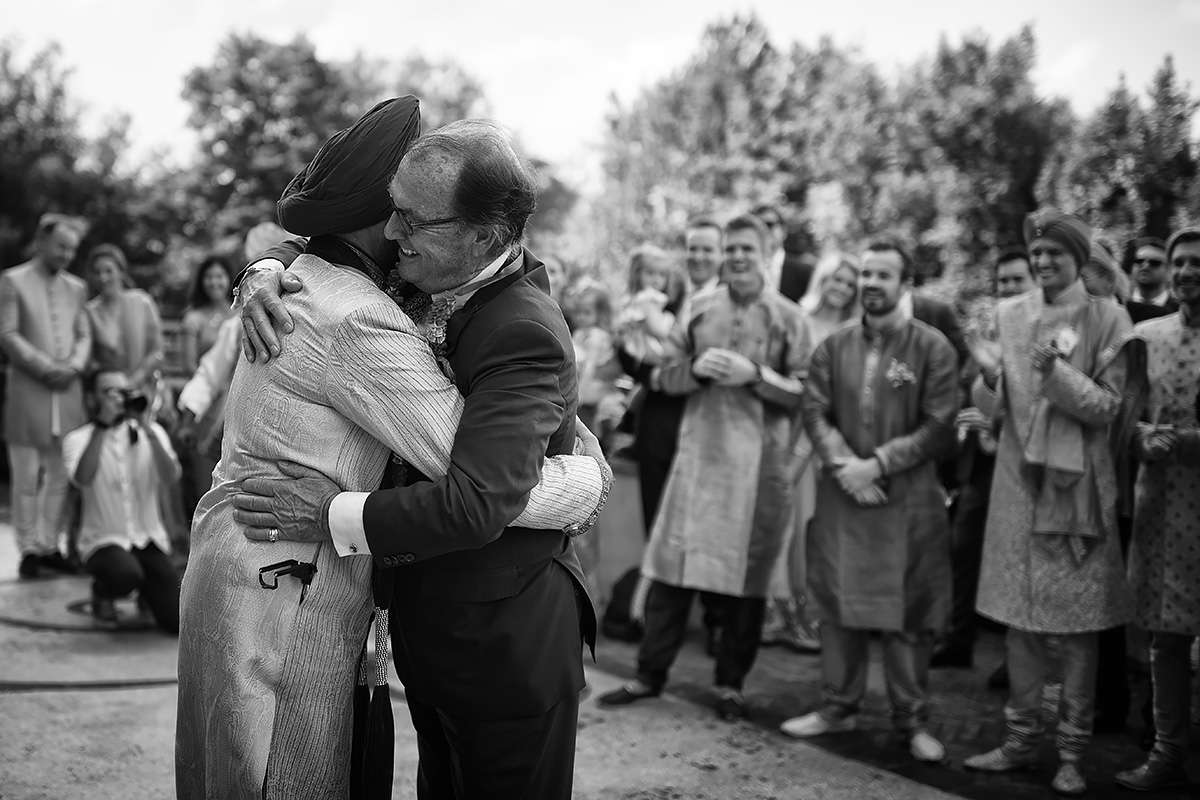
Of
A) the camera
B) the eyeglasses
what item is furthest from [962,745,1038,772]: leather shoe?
the camera

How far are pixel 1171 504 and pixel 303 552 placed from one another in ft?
11.6

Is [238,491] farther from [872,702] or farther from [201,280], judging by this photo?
[201,280]

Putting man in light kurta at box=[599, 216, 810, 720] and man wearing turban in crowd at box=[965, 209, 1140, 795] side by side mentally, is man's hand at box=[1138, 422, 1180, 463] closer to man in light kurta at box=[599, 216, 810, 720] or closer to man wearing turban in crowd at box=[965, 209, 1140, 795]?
man wearing turban in crowd at box=[965, 209, 1140, 795]

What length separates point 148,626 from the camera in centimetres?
570

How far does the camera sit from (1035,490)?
4133 millimetres

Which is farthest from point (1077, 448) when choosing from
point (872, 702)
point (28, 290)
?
point (28, 290)

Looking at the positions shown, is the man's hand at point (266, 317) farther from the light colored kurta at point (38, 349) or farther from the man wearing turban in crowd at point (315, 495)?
the light colored kurta at point (38, 349)

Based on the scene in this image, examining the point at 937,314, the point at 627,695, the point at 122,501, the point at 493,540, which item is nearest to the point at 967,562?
the point at 937,314

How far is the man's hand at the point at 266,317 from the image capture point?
201cm

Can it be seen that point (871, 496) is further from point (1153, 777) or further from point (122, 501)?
point (122, 501)

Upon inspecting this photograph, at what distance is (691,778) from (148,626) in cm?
343

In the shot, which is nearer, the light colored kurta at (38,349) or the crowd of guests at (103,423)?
the crowd of guests at (103,423)

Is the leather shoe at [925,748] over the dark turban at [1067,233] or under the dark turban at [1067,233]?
under

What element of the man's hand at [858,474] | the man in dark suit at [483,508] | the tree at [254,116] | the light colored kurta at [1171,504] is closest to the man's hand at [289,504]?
the man in dark suit at [483,508]
